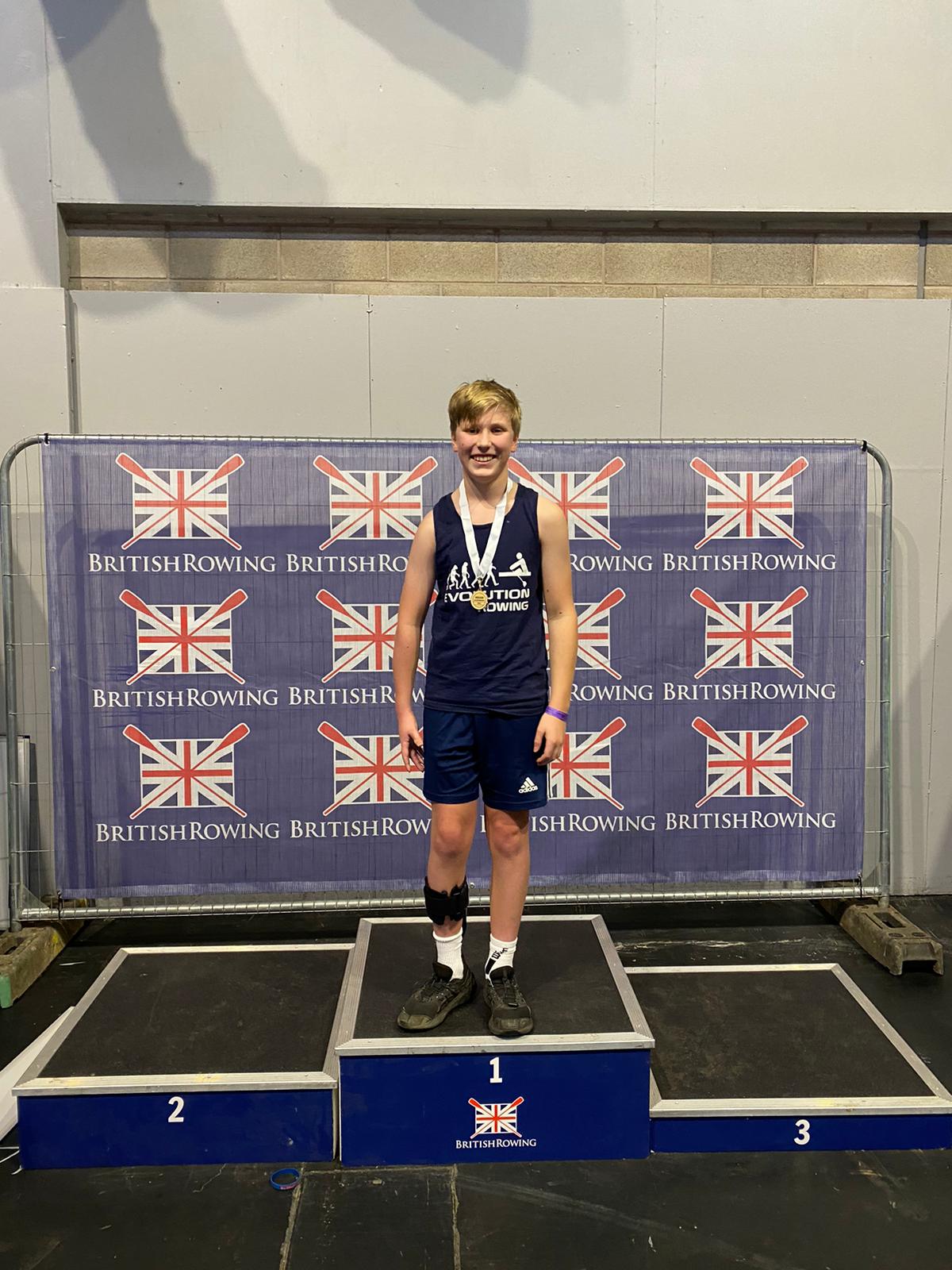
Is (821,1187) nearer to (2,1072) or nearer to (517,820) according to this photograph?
(517,820)

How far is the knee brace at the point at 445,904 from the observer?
8.36 feet

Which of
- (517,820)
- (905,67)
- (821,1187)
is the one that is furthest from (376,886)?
(905,67)

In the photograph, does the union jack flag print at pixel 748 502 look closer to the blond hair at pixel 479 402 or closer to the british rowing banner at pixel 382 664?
the british rowing banner at pixel 382 664

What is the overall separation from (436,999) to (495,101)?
3.49 meters

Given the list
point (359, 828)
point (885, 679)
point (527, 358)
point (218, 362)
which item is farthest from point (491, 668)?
point (218, 362)

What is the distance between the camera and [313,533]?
355cm

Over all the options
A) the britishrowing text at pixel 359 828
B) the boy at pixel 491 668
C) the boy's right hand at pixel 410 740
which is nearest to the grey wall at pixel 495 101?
the boy at pixel 491 668

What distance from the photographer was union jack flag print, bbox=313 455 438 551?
3.53 metres

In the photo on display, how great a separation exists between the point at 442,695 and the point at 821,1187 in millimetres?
1553

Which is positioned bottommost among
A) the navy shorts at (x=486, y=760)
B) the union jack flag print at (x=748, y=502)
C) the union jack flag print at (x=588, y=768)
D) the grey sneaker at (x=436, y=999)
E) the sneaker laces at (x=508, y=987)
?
the grey sneaker at (x=436, y=999)

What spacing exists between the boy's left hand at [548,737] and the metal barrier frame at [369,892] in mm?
1530

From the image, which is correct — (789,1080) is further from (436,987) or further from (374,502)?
(374,502)

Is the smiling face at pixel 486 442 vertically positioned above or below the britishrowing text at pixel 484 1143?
above

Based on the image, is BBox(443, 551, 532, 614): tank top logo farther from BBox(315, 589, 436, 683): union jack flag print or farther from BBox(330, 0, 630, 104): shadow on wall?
BBox(330, 0, 630, 104): shadow on wall
